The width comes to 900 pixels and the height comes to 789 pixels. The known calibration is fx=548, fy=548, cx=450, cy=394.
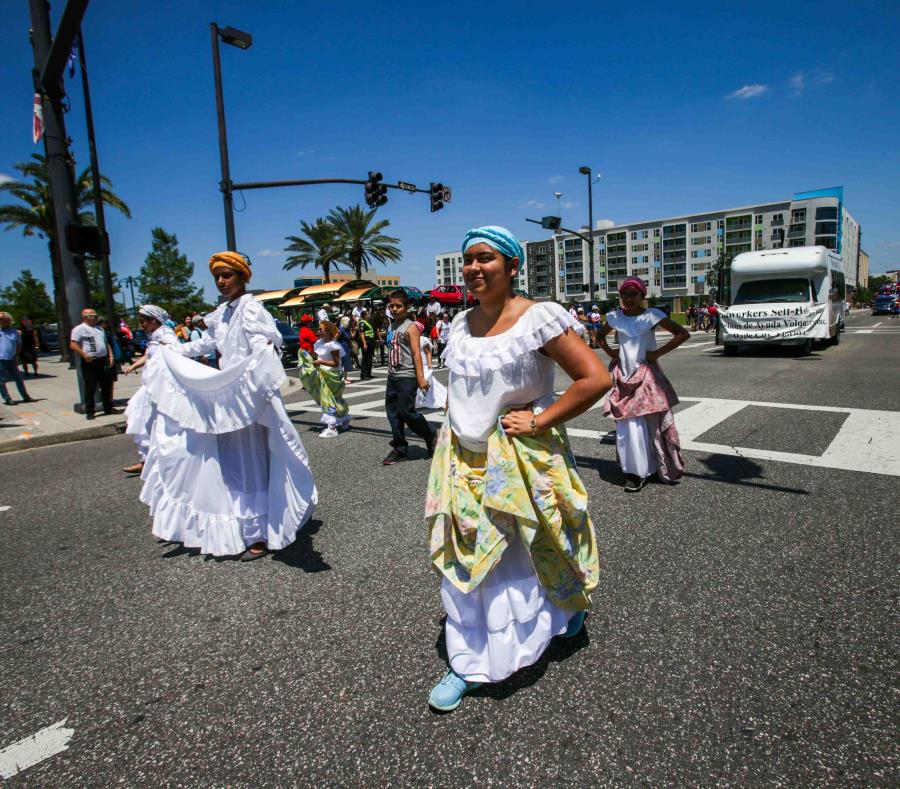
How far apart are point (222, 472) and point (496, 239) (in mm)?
2585

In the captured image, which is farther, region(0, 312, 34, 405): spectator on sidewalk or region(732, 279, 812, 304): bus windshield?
region(732, 279, 812, 304): bus windshield

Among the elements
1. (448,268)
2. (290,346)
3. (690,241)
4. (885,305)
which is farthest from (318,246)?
(448,268)

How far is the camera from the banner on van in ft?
49.1

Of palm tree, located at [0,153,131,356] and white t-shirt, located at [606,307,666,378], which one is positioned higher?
palm tree, located at [0,153,131,356]

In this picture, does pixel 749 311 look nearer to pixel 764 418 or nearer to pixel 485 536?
pixel 764 418

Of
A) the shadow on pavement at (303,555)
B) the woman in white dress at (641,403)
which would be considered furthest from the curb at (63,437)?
the woman in white dress at (641,403)

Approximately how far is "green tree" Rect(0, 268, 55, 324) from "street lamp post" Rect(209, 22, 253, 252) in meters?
64.0

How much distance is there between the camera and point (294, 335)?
20.6m

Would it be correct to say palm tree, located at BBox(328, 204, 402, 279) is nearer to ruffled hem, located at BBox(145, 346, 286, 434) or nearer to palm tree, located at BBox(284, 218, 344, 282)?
palm tree, located at BBox(284, 218, 344, 282)

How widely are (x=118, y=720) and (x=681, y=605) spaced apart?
2681 millimetres

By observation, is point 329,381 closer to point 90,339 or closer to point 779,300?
point 90,339

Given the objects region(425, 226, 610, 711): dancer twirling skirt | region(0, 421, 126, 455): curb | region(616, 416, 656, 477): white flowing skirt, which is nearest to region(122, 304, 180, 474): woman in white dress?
region(0, 421, 126, 455): curb

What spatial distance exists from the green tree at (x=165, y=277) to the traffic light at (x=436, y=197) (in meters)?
56.5

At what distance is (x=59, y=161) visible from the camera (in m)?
9.42
